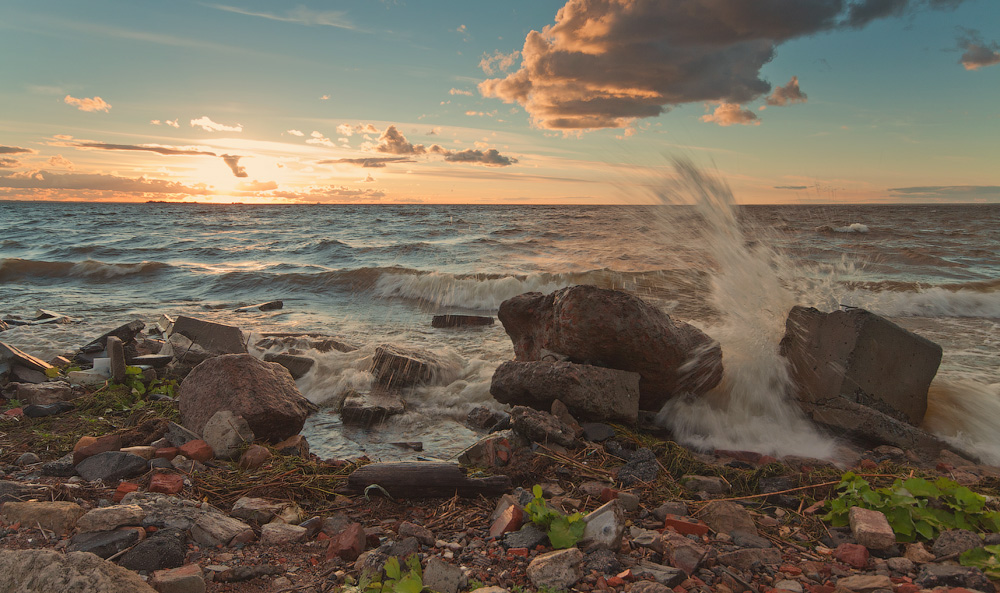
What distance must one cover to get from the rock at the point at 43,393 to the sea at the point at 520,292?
2214mm

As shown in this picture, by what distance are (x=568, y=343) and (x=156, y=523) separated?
3.26 m

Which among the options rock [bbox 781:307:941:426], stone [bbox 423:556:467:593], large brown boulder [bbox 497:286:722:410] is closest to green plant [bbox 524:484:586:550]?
stone [bbox 423:556:467:593]

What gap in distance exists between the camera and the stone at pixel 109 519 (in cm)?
254

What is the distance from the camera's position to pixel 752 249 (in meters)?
6.43

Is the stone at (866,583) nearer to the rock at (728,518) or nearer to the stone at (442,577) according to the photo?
the rock at (728,518)

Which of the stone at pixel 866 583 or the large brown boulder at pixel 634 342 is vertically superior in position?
the large brown boulder at pixel 634 342

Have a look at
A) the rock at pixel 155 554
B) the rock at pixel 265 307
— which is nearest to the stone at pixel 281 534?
the rock at pixel 155 554

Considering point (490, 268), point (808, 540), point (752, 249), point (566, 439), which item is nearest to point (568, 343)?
point (566, 439)

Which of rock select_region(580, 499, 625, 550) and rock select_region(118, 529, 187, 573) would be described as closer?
rock select_region(118, 529, 187, 573)

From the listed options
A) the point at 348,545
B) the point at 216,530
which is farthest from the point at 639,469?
the point at 216,530

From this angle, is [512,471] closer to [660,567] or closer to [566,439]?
[566,439]

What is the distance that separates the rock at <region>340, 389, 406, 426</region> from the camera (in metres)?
5.09

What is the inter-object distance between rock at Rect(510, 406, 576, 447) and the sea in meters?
0.74

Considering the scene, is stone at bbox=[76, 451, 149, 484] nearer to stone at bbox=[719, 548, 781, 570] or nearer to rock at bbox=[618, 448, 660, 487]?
rock at bbox=[618, 448, 660, 487]
